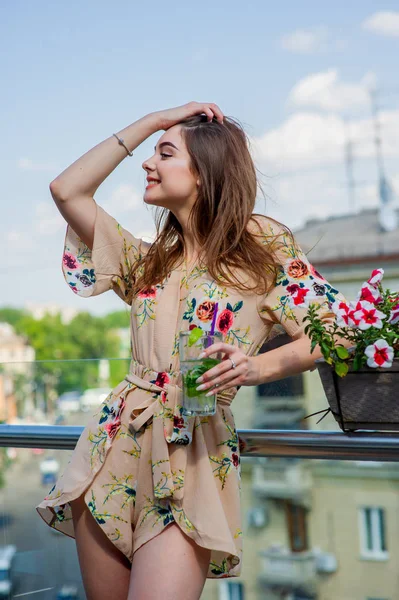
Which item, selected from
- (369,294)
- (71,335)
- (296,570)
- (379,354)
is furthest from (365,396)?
(71,335)

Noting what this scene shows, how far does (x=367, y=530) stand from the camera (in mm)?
2492

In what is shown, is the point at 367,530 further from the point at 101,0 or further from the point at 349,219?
the point at 101,0

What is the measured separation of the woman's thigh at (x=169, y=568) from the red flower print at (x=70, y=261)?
670 millimetres

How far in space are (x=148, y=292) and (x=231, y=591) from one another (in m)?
1.03

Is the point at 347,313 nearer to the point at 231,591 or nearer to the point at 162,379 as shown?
the point at 162,379

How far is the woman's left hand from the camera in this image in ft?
4.83

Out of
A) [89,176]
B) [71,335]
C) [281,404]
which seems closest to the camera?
[89,176]

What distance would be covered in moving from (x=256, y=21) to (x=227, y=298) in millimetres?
70147

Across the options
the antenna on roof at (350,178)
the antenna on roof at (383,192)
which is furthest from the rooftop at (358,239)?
the antenna on roof at (350,178)

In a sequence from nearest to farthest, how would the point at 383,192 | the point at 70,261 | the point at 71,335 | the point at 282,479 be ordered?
the point at 70,261 < the point at 282,479 < the point at 383,192 < the point at 71,335

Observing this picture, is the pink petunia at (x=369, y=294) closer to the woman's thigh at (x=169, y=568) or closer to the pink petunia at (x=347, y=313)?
the pink petunia at (x=347, y=313)

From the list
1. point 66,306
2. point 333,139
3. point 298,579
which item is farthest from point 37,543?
point 66,306

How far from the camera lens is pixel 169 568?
1588 mm

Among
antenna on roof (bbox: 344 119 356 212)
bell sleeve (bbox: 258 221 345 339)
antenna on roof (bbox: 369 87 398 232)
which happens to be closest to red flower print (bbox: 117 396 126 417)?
bell sleeve (bbox: 258 221 345 339)
